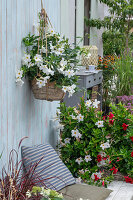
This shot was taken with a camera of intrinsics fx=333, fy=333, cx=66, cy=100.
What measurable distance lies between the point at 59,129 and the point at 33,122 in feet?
2.04

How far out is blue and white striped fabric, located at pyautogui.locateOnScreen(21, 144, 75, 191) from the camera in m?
2.47

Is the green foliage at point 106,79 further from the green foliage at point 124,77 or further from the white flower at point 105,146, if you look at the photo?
the white flower at point 105,146

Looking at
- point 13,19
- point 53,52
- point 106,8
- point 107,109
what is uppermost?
point 106,8

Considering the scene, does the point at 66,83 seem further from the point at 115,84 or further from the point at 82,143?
the point at 115,84

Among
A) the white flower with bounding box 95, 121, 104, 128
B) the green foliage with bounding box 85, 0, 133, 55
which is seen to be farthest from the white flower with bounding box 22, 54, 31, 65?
the green foliage with bounding box 85, 0, 133, 55

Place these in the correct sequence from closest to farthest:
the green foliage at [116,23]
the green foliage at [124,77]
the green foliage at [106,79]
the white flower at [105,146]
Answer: the white flower at [105,146], the green foliage at [124,77], the green foliage at [106,79], the green foliage at [116,23]

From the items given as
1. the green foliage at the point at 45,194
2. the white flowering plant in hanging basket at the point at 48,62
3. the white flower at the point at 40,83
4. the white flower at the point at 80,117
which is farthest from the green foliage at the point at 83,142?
the green foliage at the point at 45,194

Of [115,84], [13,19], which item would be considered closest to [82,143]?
[13,19]

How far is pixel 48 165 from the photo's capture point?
2543 millimetres

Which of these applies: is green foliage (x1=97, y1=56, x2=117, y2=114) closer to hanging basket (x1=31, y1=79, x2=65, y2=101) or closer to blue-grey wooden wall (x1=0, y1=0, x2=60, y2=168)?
blue-grey wooden wall (x1=0, y1=0, x2=60, y2=168)

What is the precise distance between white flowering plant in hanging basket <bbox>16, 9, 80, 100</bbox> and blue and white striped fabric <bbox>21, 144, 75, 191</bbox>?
513 mm

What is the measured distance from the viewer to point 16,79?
2.44 metres

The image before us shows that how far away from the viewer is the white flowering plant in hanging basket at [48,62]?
245 centimetres

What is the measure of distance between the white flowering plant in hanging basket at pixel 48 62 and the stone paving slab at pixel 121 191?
88 cm
